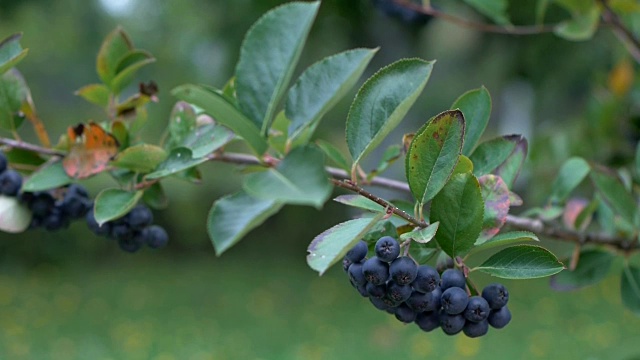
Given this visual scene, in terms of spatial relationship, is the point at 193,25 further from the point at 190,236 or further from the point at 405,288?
the point at 405,288

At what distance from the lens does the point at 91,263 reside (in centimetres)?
671

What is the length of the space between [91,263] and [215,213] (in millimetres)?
6454

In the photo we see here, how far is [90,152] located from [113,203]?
0.27 ft

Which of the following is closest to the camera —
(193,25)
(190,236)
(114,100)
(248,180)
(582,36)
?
(248,180)

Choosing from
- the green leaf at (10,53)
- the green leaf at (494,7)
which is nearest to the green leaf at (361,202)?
the green leaf at (10,53)

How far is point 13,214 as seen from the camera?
36.5 inches

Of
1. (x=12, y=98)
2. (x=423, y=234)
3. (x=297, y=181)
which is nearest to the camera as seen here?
(x=297, y=181)

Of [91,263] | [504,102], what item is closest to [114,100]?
[91,263]

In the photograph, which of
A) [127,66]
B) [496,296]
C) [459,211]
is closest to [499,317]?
[496,296]

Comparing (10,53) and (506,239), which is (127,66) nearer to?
(10,53)

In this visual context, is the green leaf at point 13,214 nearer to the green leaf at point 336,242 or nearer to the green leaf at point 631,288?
the green leaf at point 336,242

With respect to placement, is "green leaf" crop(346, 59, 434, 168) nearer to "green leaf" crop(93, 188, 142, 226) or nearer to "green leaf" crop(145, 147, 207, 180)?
"green leaf" crop(145, 147, 207, 180)

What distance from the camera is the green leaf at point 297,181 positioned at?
477 millimetres

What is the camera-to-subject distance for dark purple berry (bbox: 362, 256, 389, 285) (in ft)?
2.13
